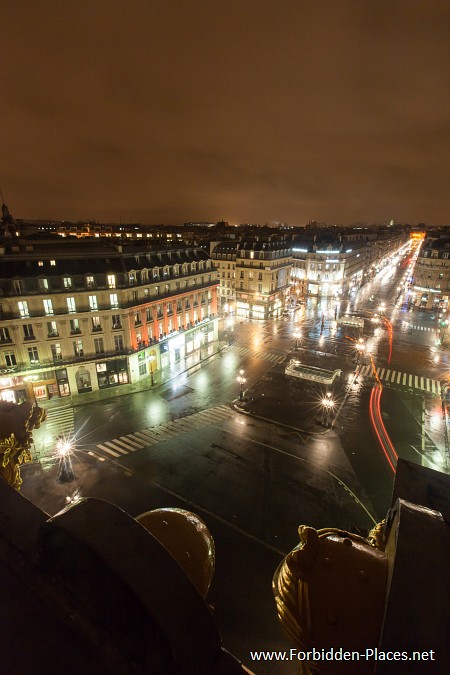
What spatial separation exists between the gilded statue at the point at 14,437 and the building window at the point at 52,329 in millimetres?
35792

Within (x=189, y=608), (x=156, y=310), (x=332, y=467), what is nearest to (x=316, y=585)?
(x=189, y=608)

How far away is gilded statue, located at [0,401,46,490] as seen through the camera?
8.36 meters

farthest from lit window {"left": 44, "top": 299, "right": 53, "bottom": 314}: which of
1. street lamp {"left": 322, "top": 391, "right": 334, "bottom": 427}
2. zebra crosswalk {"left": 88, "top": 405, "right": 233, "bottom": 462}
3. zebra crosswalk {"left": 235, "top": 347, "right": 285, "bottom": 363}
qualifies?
street lamp {"left": 322, "top": 391, "right": 334, "bottom": 427}

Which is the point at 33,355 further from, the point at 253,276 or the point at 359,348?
the point at 359,348

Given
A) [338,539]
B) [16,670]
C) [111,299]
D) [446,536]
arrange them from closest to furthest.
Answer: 1. [16,670]
2. [446,536]
3. [338,539]
4. [111,299]

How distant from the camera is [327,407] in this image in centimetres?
4219

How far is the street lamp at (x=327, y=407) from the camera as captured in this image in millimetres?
39237

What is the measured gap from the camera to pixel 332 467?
31.5 m

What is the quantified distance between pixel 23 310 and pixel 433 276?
103435mm

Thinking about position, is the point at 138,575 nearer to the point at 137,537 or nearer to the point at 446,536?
the point at 137,537

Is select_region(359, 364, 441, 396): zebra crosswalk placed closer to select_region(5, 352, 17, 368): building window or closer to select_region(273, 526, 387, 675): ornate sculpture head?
select_region(273, 526, 387, 675): ornate sculpture head

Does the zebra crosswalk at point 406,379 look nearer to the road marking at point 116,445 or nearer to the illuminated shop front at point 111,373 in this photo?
the illuminated shop front at point 111,373

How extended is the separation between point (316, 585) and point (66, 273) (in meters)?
44.7

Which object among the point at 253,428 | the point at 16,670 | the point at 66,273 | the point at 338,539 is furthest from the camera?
the point at 66,273
